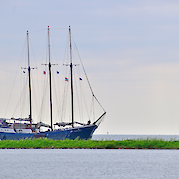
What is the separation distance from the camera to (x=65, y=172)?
3919 centimetres

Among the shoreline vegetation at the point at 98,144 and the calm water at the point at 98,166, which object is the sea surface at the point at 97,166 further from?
the shoreline vegetation at the point at 98,144

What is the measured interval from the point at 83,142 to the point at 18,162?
57.4ft

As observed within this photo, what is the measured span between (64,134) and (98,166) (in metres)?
43.6

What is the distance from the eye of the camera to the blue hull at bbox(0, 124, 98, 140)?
286ft

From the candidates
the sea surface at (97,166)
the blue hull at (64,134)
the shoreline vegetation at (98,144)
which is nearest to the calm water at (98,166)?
the sea surface at (97,166)

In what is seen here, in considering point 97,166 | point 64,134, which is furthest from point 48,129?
point 97,166

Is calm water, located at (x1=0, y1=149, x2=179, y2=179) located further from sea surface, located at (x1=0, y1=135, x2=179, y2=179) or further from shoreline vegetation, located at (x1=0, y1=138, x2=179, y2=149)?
shoreline vegetation, located at (x1=0, y1=138, x2=179, y2=149)

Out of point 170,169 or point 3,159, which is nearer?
point 170,169

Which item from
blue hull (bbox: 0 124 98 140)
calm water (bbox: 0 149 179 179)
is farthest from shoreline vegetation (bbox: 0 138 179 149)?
blue hull (bbox: 0 124 98 140)

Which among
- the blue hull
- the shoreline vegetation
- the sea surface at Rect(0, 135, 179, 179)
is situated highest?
the blue hull

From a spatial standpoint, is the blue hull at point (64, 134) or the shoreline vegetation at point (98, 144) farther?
the blue hull at point (64, 134)

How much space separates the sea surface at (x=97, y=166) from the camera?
1457 inches

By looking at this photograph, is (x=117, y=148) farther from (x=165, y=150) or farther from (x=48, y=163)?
(x=48, y=163)

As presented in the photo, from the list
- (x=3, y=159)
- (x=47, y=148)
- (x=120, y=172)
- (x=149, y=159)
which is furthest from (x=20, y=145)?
(x=120, y=172)
